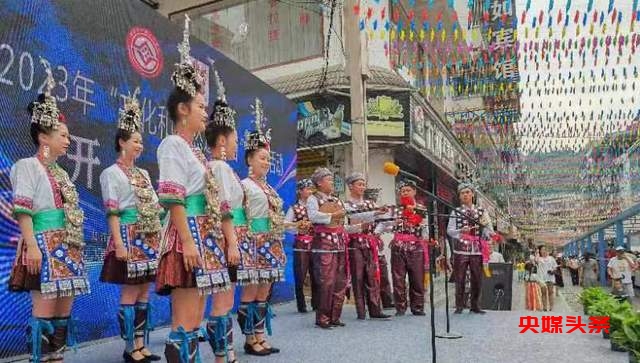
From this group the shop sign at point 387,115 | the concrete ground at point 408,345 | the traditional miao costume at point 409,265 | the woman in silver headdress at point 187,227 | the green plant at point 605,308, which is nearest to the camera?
the woman in silver headdress at point 187,227

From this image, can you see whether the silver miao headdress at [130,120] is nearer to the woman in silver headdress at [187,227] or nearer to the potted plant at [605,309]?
the woman in silver headdress at [187,227]

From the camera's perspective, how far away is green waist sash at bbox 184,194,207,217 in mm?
2902

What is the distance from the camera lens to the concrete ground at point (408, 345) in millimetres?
3873

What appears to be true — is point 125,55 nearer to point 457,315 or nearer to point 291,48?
point 457,315

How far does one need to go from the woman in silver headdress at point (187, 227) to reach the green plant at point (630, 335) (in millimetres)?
2622

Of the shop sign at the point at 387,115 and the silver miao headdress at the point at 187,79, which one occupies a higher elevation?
the shop sign at the point at 387,115

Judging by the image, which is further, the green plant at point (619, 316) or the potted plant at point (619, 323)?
the green plant at point (619, 316)

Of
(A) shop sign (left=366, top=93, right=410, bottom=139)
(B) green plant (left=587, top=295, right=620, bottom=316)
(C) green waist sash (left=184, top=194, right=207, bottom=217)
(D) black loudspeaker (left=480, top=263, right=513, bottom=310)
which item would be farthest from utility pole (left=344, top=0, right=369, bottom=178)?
(C) green waist sash (left=184, top=194, right=207, bottom=217)

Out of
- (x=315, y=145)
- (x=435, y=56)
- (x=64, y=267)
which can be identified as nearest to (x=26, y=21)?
(x=64, y=267)

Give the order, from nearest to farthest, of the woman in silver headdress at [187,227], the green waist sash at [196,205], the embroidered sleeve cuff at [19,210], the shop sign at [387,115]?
the woman in silver headdress at [187,227]
the green waist sash at [196,205]
the embroidered sleeve cuff at [19,210]
the shop sign at [387,115]

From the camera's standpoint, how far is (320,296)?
5355 millimetres

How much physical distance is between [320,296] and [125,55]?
2996mm

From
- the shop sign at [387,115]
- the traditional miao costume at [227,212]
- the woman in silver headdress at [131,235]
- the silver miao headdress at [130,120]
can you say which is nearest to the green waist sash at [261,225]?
the traditional miao costume at [227,212]

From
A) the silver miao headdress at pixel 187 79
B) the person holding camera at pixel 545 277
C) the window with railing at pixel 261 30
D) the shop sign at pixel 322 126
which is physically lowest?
the person holding camera at pixel 545 277
